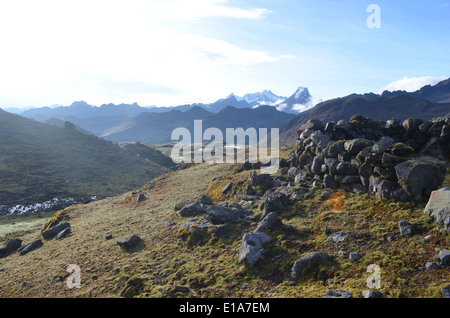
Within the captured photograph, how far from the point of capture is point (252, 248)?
16.5 m

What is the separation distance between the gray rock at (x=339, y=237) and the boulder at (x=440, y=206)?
4499 millimetres

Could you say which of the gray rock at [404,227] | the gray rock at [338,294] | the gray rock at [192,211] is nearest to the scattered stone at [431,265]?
the gray rock at [404,227]

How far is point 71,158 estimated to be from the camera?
6452 inches

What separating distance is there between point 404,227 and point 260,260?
8.22 meters

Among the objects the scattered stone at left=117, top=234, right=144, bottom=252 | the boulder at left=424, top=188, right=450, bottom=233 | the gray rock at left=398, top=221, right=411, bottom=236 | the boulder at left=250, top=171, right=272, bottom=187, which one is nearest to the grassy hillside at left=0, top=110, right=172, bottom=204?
the scattered stone at left=117, top=234, right=144, bottom=252

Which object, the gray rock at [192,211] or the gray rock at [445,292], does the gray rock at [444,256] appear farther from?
the gray rock at [192,211]

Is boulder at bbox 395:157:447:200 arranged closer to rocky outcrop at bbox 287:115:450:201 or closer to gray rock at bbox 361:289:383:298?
rocky outcrop at bbox 287:115:450:201

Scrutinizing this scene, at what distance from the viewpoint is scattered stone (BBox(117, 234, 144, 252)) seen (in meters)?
22.5

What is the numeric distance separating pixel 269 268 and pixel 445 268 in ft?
26.6

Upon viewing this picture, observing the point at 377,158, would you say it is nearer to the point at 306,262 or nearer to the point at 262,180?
the point at 306,262

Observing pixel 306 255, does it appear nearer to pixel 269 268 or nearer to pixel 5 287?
pixel 269 268

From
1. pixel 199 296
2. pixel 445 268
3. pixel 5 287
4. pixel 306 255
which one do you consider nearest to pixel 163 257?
pixel 199 296

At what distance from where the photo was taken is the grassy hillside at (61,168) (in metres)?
107


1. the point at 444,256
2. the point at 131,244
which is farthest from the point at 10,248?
the point at 444,256
